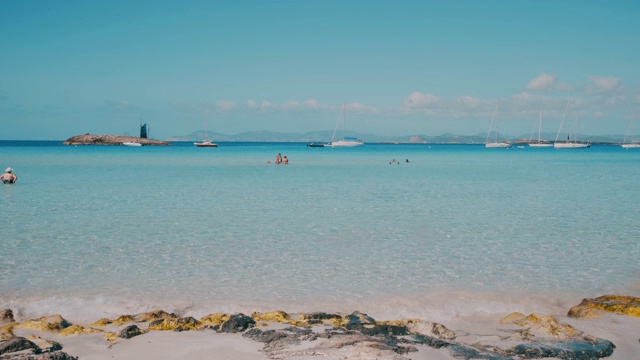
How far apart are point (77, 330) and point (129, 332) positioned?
0.87m

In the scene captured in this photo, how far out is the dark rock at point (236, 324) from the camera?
801cm

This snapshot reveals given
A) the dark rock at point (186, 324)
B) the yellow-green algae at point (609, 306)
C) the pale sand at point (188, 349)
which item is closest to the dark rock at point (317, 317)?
the pale sand at point (188, 349)

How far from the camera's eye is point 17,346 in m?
6.90

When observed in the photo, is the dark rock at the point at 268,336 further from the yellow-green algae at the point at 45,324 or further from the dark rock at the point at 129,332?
the yellow-green algae at the point at 45,324

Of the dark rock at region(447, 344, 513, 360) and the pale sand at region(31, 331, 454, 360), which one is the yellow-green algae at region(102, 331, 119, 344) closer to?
the pale sand at region(31, 331, 454, 360)

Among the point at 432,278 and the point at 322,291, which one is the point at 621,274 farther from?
the point at 322,291

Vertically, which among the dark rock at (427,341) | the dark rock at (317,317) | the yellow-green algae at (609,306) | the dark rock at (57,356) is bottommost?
the dark rock at (317,317)

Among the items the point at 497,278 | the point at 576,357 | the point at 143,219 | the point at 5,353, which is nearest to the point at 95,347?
the point at 5,353

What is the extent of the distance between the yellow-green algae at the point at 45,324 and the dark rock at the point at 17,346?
1033mm

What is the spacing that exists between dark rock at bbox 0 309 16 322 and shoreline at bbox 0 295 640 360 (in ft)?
0.05

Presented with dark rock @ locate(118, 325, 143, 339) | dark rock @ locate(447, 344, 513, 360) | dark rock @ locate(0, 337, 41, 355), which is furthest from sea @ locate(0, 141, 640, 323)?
dark rock @ locate(0, 337, 41, 355)

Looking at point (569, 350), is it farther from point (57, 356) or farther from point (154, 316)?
point (57, 356)

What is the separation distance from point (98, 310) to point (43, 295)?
1.59 m

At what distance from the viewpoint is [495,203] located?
26141 mm
